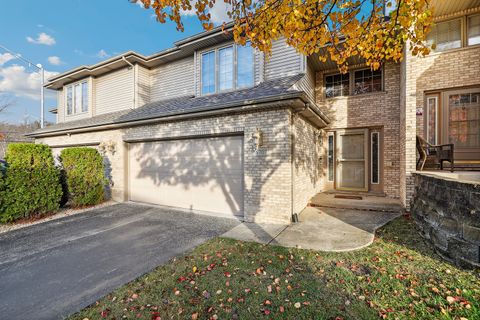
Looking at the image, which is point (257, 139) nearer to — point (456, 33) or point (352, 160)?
point (352, 160)

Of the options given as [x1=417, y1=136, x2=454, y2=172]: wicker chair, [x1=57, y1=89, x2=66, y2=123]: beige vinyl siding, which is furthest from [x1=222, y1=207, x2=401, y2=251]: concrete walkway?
[x1=57, y1=89, x2=66, y2=123]: beige vinyl siding

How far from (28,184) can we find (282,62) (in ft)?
28.4

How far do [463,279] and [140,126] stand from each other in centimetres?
899

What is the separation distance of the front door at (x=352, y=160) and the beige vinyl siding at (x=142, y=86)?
30.2 feet

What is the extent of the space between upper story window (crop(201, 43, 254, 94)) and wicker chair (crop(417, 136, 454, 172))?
5444 millimetres

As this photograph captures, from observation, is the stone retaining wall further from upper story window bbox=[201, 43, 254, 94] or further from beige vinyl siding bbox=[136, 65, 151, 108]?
beige vinyl siding bbox=[136, 65, 151, 108]

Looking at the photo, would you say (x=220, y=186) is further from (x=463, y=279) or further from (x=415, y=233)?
(x=463, y=279)

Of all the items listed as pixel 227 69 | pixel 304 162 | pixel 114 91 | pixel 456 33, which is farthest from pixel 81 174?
pixel 456 33

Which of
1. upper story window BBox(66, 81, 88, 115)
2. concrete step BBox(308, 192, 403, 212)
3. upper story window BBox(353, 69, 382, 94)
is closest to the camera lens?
concrete step BBox(308, 192, 403, 212)

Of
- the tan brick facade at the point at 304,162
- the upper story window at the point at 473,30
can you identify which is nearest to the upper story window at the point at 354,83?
the tan brick facade at the point at 304,162

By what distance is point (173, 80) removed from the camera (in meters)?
10.2

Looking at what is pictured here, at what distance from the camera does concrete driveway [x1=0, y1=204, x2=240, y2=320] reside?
2746 millimetres

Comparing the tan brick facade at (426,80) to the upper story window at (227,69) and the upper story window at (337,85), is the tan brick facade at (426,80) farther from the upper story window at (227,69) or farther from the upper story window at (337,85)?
the upper story window at (227,69)

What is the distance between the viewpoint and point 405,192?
19.8ft
